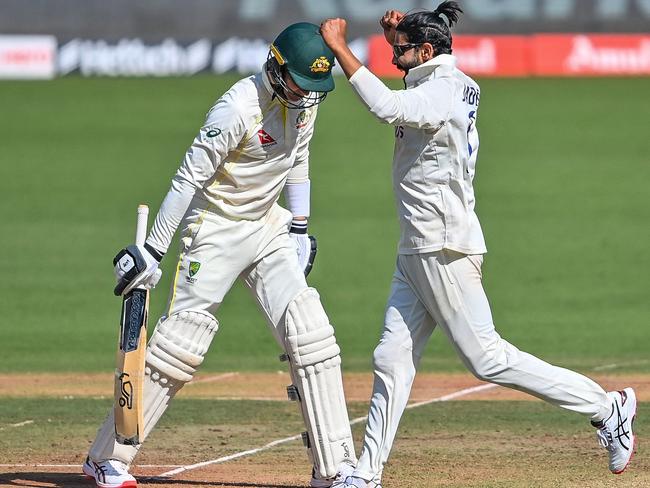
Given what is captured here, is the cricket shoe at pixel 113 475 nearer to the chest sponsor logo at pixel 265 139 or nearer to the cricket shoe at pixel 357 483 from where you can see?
the cricket shoe at pixel 357 483

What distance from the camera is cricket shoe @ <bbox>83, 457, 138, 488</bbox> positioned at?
6.86 meters

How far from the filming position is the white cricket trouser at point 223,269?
680 cm

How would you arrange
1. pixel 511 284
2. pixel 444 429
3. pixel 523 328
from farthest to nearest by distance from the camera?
pixel 511 284, pixel 523 328, pixel 444 429

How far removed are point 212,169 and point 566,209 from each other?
13.9 meters

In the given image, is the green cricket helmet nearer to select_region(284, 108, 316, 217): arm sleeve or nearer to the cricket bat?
select_region(284, 108, 316, 217): arm sleeve

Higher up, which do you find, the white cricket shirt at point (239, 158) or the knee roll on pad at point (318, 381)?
the white cricket shirt at point (239, 158)

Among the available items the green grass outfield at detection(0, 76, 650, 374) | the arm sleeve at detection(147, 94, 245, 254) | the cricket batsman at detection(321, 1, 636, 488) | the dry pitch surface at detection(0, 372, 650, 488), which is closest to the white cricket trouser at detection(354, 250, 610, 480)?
the cricket batsman at detection(321, 1, 636, 488)

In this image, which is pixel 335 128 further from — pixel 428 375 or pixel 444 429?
pixel 444 429

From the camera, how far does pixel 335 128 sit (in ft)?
89.5

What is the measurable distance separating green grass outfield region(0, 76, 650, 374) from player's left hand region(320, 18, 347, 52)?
5312 mm

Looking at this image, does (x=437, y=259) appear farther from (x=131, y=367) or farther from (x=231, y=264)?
(x=131, y=367)

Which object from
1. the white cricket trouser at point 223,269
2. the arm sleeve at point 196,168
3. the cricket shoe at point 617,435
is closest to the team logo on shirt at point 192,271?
the white cricket trouser at point 223,269

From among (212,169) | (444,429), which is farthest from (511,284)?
(212,169)

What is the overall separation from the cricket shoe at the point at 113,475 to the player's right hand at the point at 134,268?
0.94 m
